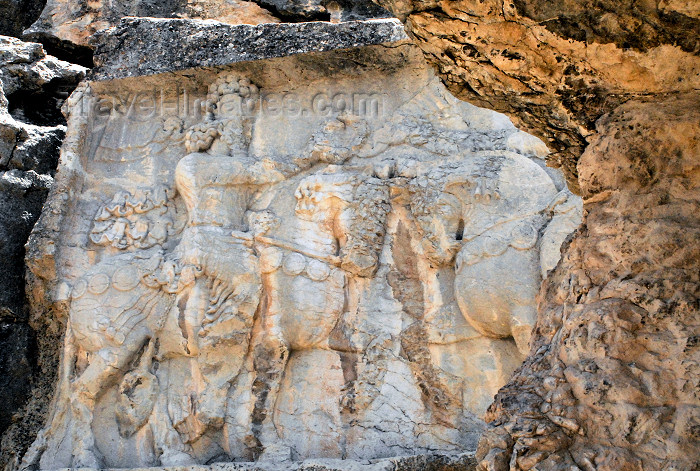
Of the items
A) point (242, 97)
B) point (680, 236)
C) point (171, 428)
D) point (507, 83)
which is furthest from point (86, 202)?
point (680, 236)

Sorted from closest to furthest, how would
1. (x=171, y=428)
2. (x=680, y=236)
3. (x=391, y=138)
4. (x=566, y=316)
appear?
(x=680, y=236)
(x=566, y=316)
(x=171, y=428)
(x=391, y=138)

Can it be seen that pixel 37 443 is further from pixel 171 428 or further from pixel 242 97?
pixel 242 97

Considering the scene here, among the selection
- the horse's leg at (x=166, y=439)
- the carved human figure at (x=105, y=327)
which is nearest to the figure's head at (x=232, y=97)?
the carved human figure at (x=105, y=327)

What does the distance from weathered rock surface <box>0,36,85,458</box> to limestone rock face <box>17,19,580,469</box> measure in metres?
0.23

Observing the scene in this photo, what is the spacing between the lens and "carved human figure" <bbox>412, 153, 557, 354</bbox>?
4742 mm

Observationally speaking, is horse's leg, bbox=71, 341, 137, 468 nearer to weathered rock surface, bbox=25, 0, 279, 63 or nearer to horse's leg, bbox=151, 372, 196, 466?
horse's leg, bbox=151, 372, 196, 466

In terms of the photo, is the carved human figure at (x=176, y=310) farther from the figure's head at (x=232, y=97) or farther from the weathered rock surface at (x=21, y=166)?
the weathered rock surface at (x=21, y=166)

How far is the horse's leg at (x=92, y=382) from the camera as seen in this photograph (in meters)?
5.25

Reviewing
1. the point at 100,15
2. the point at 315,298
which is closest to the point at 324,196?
the point at 315,298

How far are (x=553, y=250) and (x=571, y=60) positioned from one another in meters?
2.39

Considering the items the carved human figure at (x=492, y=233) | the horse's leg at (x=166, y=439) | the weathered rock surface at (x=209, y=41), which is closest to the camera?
the carved human figure at (x=492, y=233)

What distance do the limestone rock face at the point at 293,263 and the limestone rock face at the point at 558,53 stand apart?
2118mm

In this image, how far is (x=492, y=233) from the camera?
4.92 metres

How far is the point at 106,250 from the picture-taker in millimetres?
5660
